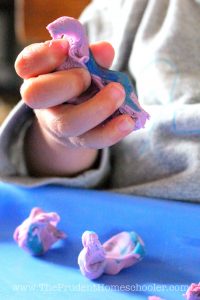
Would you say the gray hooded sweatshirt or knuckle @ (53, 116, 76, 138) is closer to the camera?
knuckle @ (53, 116, 76, 138)

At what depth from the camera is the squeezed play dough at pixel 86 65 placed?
31cm

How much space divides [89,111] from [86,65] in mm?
31

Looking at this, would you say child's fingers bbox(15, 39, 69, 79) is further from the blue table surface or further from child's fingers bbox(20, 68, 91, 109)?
the blue table surface

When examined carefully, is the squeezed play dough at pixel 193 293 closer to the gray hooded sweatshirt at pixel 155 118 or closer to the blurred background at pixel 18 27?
the gray hooded sweatshirt at pixel 155 118

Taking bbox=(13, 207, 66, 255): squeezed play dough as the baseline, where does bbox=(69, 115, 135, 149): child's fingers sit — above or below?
above

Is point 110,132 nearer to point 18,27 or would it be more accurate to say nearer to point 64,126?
point 64,126

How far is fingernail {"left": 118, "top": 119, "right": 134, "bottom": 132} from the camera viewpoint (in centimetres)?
32

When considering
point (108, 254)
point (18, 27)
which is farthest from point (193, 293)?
point (18, 27)

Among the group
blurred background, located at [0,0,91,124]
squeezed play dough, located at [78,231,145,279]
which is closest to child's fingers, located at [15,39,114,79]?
squeezed play dough, located at [78,231,145,279]

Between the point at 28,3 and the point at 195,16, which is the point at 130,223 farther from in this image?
the point at 28,3

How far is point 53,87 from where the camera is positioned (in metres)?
0.31

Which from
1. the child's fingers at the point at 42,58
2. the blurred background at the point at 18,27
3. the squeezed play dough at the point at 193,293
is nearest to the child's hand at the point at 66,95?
the child's fingers at the point at 42,58

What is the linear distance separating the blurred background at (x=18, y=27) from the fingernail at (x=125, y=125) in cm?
74

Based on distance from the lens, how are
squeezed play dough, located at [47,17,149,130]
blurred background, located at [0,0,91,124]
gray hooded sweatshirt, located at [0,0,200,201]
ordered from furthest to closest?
blurred background, located at [0,0,91,124]
gray hooded sweatshirt, located at [0,0,200,201]
squeezed play dough, located at [47,17,149,130]
